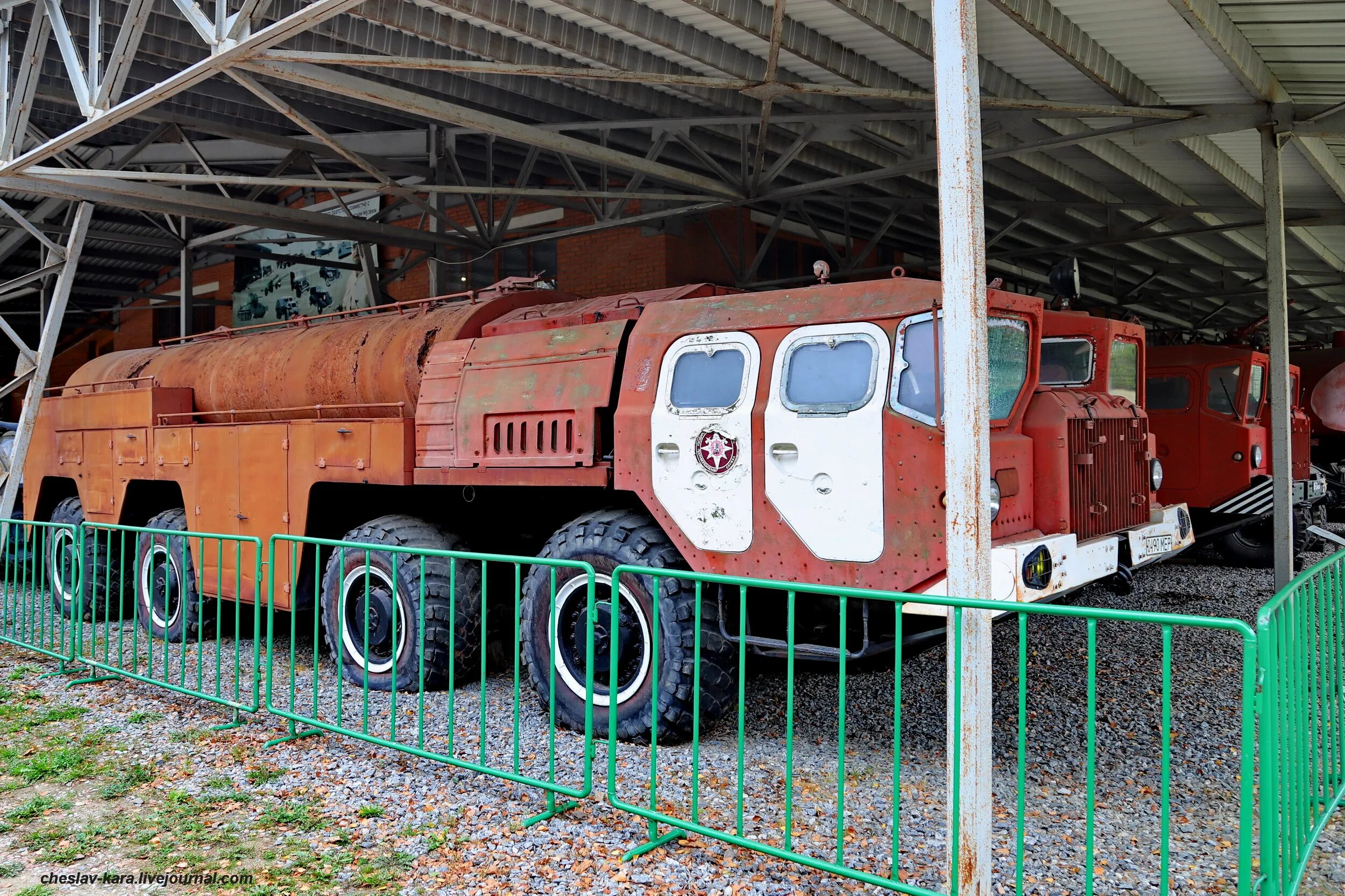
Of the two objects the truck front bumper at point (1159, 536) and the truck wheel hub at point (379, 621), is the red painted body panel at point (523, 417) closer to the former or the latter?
the truck front bumper at point (1159, 536)

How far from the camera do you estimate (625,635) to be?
228 inches

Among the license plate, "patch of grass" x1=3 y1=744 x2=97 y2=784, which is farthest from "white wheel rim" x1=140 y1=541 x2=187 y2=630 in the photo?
the license plate

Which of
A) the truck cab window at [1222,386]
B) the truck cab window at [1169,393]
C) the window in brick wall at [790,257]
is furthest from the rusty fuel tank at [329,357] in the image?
the window in brick wall at [790,257]

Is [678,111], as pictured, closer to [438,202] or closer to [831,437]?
[438,202]

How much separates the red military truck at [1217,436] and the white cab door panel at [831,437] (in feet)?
25.4

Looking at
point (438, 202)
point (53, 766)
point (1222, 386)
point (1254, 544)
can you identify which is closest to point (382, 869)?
point (53, 766)

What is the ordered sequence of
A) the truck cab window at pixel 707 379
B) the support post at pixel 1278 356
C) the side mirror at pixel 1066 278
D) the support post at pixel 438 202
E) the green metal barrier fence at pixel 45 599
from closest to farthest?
the truck cab window at pixel 707 379, the side mirror at pixel 1066 278, the green metal barrier fence at pixel 45 599, the support post at pixel 1278 356, the support post at pixel 438 202

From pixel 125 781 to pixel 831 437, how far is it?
4.13 metres

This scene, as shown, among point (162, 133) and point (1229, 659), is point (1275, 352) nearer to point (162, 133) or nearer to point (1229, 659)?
point (1229, 659)

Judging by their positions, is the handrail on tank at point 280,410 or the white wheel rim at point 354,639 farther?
the handrail on tank at point 280,410

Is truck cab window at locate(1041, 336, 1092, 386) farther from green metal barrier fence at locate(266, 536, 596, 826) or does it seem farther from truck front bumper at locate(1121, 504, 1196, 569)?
green metal barrier fence at locate(266, 536, 596, 826)

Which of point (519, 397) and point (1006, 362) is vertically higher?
point (1006, 362)

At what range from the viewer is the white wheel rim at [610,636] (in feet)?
18.3

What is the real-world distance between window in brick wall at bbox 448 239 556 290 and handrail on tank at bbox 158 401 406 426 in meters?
8.39
